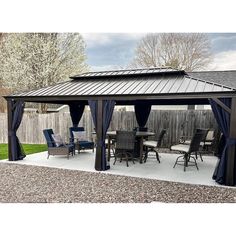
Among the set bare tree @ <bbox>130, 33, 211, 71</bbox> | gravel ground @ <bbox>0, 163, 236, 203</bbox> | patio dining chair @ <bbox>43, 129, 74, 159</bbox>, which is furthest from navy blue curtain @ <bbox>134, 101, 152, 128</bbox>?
bare tree @ <bbox>130, 33, 211, 71</bbox>

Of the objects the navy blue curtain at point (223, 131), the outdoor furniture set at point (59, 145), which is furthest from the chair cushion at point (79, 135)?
the navy blue curtain at point (223, 131)

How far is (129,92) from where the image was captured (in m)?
7.27

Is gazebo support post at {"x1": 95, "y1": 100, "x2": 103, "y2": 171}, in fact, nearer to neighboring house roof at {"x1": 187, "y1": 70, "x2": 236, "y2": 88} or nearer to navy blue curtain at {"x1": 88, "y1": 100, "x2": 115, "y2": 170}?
navy blue curtain at {"x1": 88, "y1": 100, "x2": 115, "y2": 170}

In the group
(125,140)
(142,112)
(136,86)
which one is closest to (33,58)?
(142,112)

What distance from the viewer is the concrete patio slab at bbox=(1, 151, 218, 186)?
21.8 ft

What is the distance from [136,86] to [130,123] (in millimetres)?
5287

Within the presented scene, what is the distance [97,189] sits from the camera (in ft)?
18.2

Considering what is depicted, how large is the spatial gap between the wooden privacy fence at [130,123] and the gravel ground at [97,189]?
637 centimetres

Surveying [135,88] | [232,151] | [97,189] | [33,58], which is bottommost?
[97,189]

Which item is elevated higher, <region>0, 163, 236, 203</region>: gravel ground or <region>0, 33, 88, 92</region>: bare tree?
<region>0, 33, 88, 92</region>: bare tree

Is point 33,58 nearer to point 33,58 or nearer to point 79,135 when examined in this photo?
point 33,58
